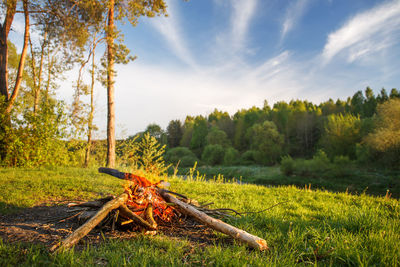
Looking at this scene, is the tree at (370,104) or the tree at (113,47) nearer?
the tree at (113,47)

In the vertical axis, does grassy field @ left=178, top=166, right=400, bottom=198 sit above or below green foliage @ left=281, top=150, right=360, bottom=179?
below

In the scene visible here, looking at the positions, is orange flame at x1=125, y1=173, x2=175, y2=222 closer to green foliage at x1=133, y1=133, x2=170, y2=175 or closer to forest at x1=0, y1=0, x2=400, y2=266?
forest at x1=0, y1=0, x2=400, y2=266

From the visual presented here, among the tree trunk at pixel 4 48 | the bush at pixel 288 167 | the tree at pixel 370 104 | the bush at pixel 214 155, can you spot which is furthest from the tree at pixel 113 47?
the tree at pixel 370 104

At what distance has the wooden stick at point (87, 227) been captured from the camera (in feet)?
7.09

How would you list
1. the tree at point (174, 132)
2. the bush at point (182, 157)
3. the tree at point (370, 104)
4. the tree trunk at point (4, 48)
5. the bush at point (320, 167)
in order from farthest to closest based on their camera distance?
1. the tree at point (174, 132)
2. the tree at point (370, 104)
3. the bush at point (182, 157)
4. the bush at point (320, 167)
5. the tree trunk at point (4, 48)

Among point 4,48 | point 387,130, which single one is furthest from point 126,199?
point 387,130

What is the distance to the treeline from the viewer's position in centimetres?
3125

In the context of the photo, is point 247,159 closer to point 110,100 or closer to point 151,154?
point 110,100

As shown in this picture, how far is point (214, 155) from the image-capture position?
5662 cm

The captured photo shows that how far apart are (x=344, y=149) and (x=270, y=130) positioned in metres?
14.7

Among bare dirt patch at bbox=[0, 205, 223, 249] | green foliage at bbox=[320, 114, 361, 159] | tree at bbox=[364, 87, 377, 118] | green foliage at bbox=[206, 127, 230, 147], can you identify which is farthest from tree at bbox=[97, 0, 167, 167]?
tree at bbox=[364, 87, 377, 118]

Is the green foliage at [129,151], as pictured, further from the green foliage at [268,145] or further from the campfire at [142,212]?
the green foliage at [268,145]

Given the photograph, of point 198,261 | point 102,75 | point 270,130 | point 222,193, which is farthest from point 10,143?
point 270,130

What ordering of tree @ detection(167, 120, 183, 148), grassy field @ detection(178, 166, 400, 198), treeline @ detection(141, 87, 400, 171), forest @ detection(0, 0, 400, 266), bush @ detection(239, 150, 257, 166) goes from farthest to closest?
tree @ detection(167, 120, 183, 148) < bush @ detection(239, 150, 257, 166) < treeline @ detection(141, 87, 400, 171) < grassy field @ detection(178, 166, 400, 198) < forest @ detection(0, 0, 400, 266)
